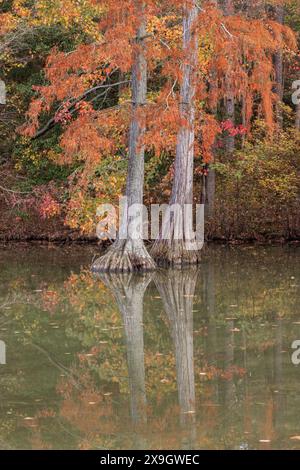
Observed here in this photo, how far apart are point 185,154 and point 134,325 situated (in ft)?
29.4

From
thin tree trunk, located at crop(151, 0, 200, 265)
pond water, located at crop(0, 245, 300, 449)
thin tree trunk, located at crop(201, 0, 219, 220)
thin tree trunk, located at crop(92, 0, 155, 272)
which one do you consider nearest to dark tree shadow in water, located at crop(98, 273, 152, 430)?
pond water, located at crop(0, 245, 300, 449)

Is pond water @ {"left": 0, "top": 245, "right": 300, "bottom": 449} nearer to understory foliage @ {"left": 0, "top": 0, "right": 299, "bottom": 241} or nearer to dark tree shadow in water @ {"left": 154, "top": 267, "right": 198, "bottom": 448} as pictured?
dark tree shadow in water @ {"left": 154, "top": 267, "right": 198, "bottom": 448}

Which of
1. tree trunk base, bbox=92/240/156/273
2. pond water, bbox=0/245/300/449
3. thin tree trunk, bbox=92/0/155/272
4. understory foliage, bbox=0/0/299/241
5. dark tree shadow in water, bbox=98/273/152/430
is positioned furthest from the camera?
understory foliage, bbox=0/0/299/241

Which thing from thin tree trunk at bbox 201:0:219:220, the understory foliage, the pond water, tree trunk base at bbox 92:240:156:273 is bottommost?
the pond water

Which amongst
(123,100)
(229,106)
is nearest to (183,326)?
(123,100)

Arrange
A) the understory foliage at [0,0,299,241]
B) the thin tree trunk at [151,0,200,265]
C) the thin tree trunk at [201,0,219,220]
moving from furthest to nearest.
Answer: the thin tree trunk at [201,0,219,220] → the thin tree trunk at [151,0,200,265] → the understory foliage at [0,0,299,241]

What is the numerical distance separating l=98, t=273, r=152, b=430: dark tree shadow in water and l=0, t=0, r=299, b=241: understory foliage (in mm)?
2651

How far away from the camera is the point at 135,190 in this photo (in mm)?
19250

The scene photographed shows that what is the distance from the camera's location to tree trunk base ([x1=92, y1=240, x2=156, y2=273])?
59.9 ft

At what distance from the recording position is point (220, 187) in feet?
88.7

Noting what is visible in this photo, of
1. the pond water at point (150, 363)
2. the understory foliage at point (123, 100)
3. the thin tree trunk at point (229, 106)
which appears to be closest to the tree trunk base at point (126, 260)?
the pond water at point (150, 363)

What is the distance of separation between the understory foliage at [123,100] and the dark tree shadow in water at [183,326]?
2.51 metres

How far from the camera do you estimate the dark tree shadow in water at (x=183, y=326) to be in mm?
7622

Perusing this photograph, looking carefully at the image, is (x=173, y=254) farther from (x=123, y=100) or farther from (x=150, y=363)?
(x=150, y=363)
